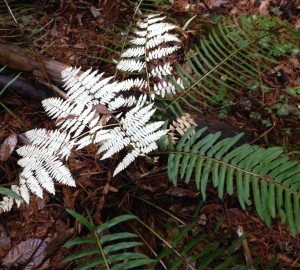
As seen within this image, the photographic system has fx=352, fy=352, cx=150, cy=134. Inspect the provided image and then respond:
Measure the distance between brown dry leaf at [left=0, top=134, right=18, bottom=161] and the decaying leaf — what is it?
21.1 inches

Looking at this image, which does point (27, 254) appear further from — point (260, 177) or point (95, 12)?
point (95, 12)

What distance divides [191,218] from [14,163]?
1128 millimetres

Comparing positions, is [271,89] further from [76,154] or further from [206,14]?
[76,154]

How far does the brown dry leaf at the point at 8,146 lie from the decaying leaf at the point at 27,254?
536 mm

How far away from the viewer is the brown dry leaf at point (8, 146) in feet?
7.03

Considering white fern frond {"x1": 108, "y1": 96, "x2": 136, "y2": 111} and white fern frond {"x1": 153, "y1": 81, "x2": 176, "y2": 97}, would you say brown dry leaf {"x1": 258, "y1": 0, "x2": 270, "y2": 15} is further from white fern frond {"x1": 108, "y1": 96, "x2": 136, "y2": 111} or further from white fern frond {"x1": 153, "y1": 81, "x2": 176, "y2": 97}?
white fern frond {"x1": 108, "y1": 96, "x2": 136, "y2": 111}

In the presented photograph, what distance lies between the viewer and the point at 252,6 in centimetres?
307

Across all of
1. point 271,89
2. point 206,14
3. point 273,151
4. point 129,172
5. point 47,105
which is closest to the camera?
point 273,151

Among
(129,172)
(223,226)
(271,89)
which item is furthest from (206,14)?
(223,226)

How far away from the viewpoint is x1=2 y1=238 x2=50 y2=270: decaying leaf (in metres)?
1.86

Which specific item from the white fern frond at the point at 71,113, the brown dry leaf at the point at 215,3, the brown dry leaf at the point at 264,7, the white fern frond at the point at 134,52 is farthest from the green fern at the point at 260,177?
the brown dry leaf at the point at 264,7

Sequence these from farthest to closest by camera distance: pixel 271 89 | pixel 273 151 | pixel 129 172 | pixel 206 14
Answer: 1. pixel 206 14
2. pixel 271 89
3. pixel 129 172
4. pixel 273 151

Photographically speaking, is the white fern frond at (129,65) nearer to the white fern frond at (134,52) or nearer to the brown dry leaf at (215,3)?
the white fern frond at (134,52)

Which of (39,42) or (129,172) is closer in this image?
(129,172)
